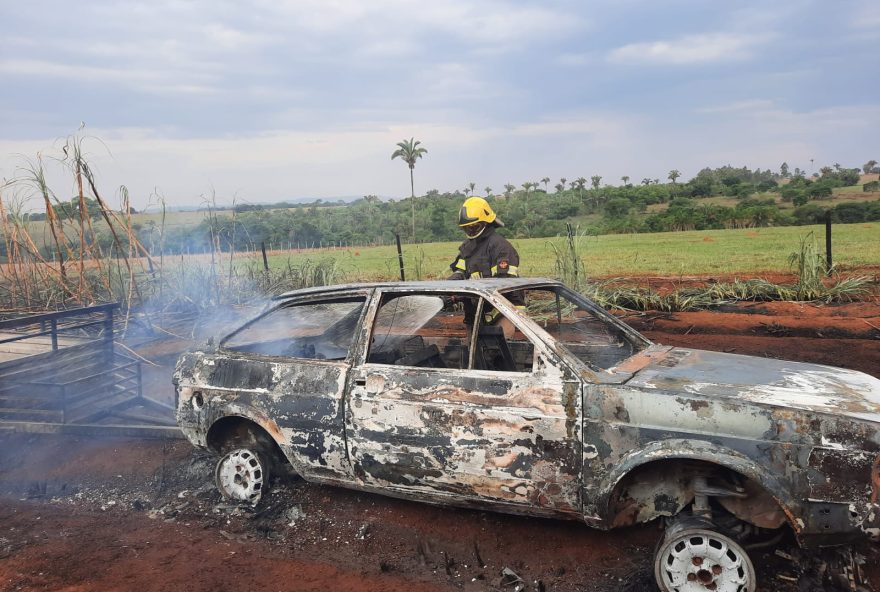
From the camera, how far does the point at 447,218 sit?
47.8m

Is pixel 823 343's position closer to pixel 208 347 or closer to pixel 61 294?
pixel 208 347

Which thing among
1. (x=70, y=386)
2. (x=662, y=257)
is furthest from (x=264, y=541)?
(x=662, y=257)

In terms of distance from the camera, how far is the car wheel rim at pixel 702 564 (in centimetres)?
293

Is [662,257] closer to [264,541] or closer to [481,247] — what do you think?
[481,247]

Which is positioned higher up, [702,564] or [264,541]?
[702,564]

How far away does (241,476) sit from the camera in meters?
4.36

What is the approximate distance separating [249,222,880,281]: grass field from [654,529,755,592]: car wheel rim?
8.59 metres

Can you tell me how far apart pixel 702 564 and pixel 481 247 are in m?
3.99

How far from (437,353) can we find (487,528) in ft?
4.03

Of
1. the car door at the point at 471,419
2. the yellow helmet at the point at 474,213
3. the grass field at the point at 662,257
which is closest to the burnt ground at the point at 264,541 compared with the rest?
the car door at the point at 471,419

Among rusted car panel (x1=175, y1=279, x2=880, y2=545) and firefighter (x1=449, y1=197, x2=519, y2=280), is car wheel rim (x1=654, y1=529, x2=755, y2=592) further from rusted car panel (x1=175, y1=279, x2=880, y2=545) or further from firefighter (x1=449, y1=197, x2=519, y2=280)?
firefighter (x1=449, y1=197, x2=519, y2=280)

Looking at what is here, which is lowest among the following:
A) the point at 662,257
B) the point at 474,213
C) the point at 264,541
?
the point at 264,541

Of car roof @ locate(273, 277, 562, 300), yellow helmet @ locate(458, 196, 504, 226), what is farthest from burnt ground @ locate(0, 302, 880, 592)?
yellow helmet @ locate(458, 196, 504, 226)

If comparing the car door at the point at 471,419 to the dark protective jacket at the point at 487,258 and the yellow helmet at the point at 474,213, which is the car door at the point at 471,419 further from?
the yellow helmet at the point at 474,213
